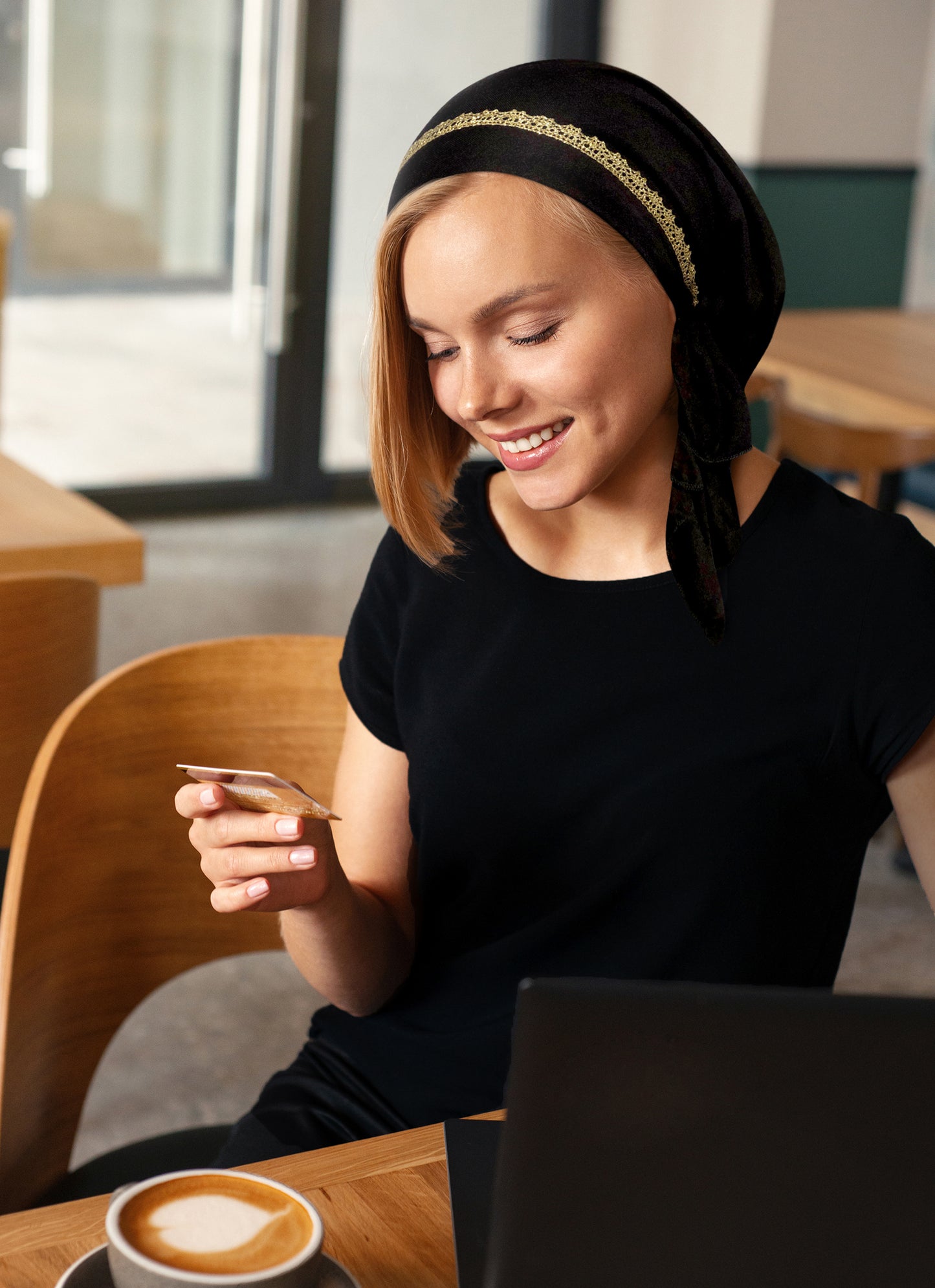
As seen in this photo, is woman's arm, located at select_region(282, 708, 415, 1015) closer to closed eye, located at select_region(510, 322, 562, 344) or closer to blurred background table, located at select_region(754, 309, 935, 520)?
closed eye, located at select_region(510, 322, 562, 344)

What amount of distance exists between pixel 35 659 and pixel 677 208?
2.54ft

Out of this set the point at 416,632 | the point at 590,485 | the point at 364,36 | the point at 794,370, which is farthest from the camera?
the point at 364,36

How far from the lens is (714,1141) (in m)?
0.55

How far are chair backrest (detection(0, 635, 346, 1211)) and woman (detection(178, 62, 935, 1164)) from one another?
121mm

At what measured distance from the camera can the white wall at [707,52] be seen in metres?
5.13

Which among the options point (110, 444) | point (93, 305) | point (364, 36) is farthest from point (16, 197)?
point (364, 36)

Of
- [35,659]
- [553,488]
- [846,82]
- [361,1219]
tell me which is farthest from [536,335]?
[846,82]

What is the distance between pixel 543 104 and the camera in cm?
98

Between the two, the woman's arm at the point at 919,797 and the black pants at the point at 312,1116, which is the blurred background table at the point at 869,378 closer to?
the woman's arm at the point at 919,797

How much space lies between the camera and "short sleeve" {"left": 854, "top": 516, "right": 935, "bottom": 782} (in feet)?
3.40

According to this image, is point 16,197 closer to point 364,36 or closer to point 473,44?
point 364,36

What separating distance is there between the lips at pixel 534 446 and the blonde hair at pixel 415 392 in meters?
0.11

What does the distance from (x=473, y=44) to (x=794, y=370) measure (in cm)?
221

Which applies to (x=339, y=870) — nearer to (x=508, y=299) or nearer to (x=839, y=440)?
(x=508, y=299)
